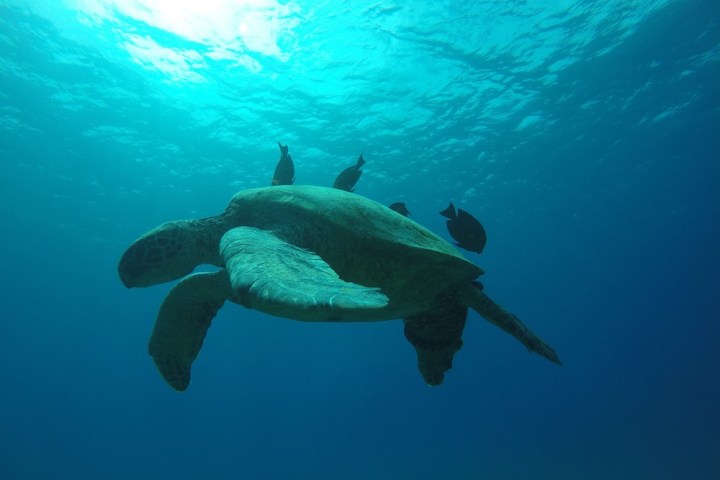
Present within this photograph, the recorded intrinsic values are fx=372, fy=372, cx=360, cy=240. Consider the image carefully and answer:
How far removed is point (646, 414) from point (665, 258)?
31.1 m

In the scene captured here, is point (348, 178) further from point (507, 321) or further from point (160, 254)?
point (507, 321)

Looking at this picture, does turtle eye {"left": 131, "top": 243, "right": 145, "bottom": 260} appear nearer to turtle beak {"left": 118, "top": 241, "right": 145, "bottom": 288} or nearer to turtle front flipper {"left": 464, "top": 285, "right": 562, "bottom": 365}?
turtle beak {"left": 118, "top": 241, "right": 145, "bottom": 288}

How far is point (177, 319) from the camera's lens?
422 centimetres

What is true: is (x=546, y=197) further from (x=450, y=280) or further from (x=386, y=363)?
(x=386, y=363)

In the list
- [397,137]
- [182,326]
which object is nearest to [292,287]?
[182,326]

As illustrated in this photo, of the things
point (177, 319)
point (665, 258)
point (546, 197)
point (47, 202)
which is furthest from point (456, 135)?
point (665, 258)

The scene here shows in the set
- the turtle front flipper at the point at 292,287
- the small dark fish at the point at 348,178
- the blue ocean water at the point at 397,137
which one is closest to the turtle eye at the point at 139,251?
the turtle front flipper at the point at 292,287

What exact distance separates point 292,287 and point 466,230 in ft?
12.9

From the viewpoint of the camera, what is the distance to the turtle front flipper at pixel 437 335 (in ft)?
14.9

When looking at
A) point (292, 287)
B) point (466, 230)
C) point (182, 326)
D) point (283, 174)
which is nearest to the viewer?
point (292, 287)

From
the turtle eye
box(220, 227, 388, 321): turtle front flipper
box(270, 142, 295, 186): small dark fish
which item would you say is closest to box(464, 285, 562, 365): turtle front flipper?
box(220, 227, 388, 321): turtle front flipper

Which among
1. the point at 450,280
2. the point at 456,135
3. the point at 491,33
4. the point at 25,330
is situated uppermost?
the point at 491,33

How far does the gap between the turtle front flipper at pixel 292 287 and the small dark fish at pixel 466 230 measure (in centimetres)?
318

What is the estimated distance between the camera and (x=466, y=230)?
5.32 metres
